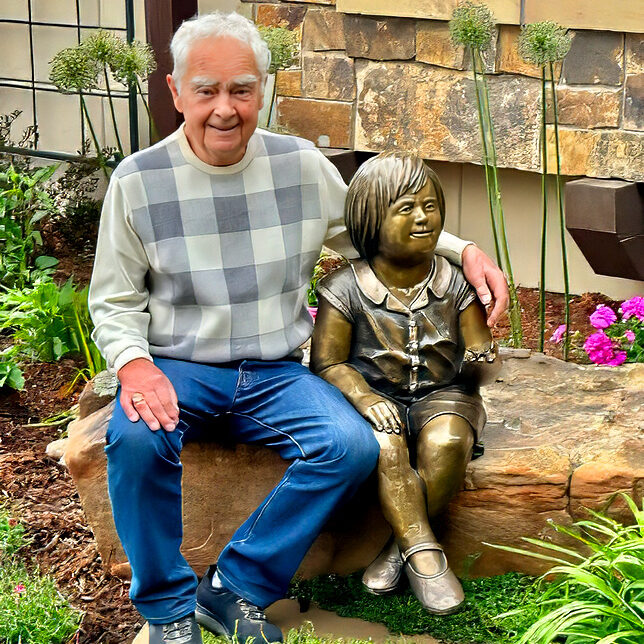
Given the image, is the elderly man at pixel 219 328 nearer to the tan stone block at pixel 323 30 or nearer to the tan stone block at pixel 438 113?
the tan stone block at pixel 438 113

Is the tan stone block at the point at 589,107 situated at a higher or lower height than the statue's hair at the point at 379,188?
higher

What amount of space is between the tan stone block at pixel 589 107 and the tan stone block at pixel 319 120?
1106 mm

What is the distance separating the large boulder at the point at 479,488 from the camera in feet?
10.2

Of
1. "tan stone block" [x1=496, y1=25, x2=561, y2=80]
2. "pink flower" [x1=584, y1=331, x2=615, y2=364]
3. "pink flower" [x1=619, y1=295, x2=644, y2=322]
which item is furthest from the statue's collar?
"tan stone block" [x1=496, y1=25, x2=561, y2=80]

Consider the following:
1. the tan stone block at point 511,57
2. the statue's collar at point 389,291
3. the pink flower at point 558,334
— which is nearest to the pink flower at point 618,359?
the pink flower at point 558,334

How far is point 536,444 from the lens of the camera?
3266 millimetres

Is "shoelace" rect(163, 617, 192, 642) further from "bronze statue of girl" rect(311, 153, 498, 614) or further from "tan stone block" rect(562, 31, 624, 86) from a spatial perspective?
→ "tan stone block" rect(562, 31, 624, 86)

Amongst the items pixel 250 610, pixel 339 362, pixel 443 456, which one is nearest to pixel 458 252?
pixel 339 362

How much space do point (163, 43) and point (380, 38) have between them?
1.11 metres

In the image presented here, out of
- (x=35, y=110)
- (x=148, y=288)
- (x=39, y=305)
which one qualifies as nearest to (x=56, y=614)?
(x=148, y=288)

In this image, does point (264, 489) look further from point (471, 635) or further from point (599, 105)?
point (599, 105)

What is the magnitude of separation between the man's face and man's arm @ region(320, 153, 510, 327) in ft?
1.14

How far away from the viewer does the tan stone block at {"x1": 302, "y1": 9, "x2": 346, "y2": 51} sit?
208 inches

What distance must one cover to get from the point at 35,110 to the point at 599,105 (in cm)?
355
